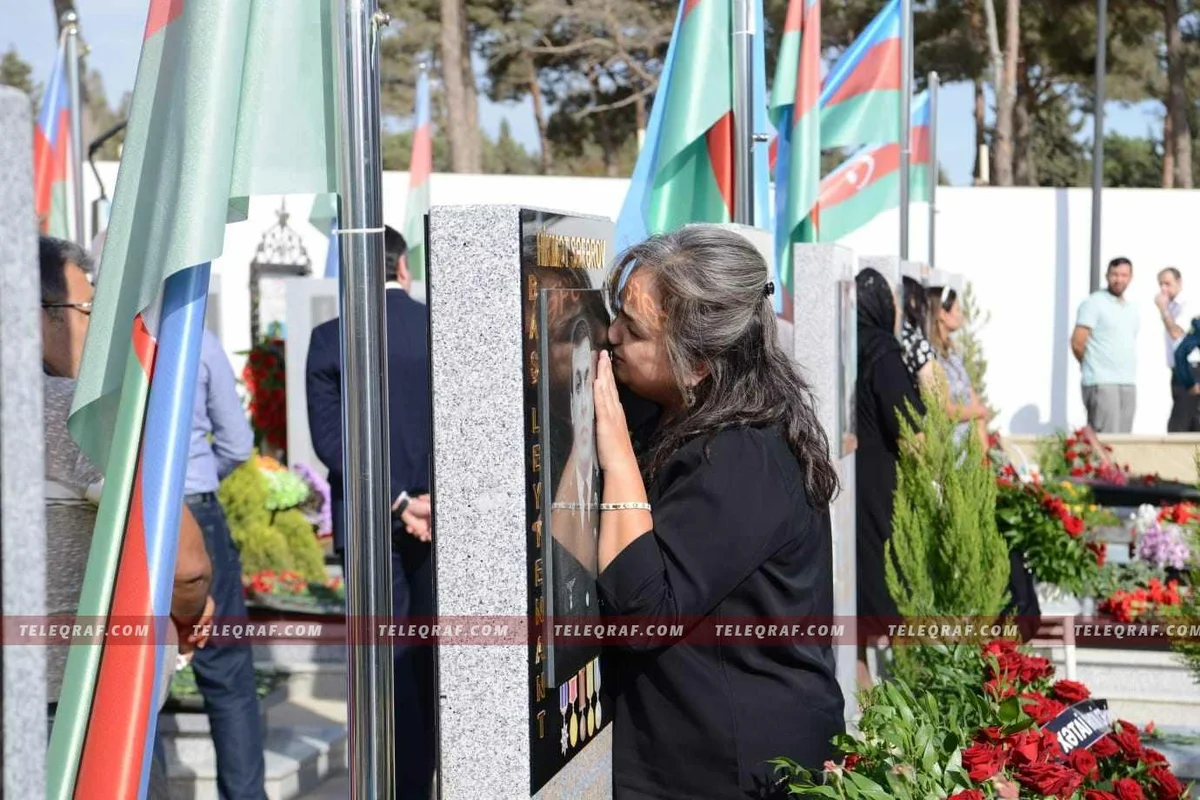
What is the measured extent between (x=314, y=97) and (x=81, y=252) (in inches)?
42.7

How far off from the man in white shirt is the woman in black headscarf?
27.5 feet

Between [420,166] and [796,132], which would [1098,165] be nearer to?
[420,166]

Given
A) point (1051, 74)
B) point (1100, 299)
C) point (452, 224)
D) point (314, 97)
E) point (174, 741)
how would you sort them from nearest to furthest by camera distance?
point (452, 224) → point (314, 97) → point (174, 741) → point (1100, 299) → point (1051, 74)

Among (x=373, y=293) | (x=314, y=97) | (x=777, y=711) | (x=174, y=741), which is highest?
(x=314, y=97)

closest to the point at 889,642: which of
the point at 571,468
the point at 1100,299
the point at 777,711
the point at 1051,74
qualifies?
the point at 777,711

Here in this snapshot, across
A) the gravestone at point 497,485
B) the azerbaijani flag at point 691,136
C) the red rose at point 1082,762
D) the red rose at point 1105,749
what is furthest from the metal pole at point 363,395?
the azerbaijani flag at point 691,136

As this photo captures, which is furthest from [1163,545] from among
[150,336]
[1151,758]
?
[150,336]

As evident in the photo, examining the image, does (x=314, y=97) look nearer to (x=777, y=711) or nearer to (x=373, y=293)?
(x=373, y=293)

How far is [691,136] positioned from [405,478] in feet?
5.06

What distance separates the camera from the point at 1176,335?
15.0 meters

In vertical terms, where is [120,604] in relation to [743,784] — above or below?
above

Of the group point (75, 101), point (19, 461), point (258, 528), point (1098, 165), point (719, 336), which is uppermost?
point (1098, 165)

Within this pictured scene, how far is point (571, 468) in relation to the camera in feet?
7.41

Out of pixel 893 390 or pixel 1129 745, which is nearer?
pixel 1129 745
